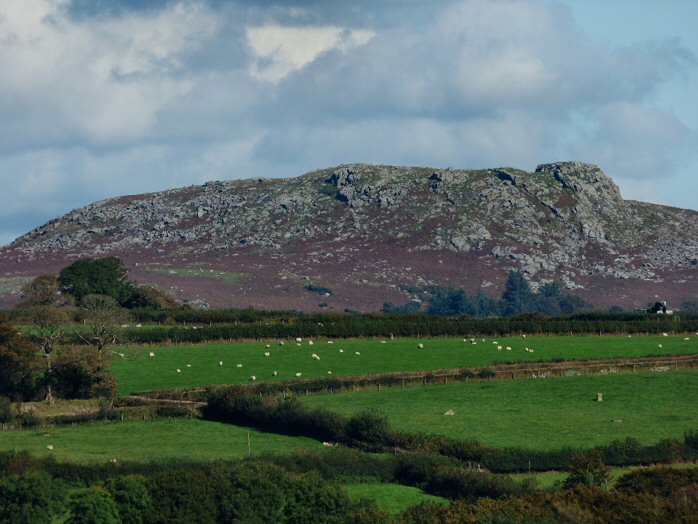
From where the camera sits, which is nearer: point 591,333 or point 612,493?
point 612,493

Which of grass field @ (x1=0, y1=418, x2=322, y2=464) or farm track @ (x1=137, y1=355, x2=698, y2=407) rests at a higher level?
farm track @ (x1=137, y1=355, x2=698, y2=407)

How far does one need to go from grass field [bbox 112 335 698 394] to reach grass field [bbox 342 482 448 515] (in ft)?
109

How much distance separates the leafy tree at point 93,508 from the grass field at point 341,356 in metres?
39.0

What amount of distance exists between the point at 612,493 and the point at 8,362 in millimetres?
51927

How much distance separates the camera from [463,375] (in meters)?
97.5

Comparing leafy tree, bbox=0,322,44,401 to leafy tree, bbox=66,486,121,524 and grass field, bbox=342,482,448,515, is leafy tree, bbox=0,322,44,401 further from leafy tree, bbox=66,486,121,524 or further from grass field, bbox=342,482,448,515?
leafy tree, bbox=66,486,121,524

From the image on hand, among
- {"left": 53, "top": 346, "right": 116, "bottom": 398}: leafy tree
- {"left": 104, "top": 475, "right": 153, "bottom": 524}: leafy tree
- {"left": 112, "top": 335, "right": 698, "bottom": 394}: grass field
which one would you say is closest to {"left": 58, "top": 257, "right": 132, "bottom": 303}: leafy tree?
{"left": 112, "top": 335, "right": 698, "bottom": 394}: grass field

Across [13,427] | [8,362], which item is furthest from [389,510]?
[8,362]

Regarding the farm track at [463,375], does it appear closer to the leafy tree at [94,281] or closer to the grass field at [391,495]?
the grass field at [391,495]

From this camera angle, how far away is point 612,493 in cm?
5312

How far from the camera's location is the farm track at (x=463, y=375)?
91.2m

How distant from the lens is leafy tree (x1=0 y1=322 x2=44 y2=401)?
91.2 metres

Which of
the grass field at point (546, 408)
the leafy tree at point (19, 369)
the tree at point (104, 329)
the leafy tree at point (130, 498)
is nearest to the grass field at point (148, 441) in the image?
the grass field at point (546, 408)

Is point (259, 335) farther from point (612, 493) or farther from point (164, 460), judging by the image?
point (612, 493)
